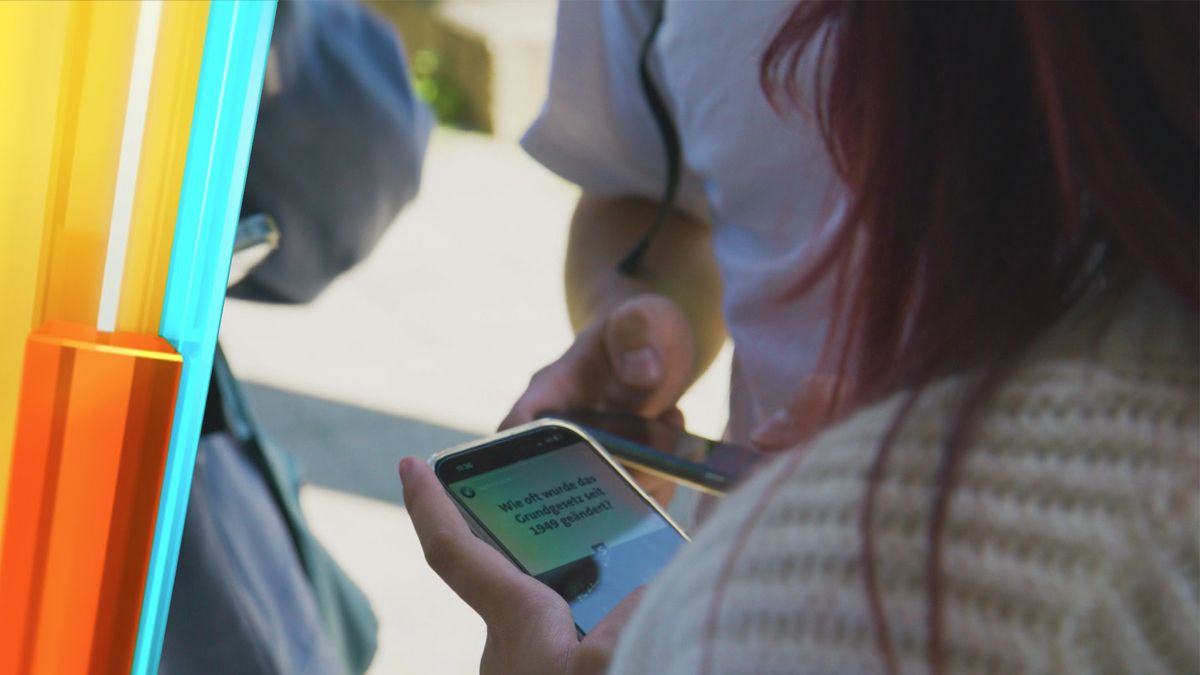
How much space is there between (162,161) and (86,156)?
2cm

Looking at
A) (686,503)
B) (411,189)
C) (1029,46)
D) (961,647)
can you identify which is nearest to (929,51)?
(1029,46)

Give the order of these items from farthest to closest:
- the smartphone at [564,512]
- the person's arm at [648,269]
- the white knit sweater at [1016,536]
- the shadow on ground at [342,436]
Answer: the shadow on ground at [342,436] → the person's arm at [648,269] → the smartphone at [564,512] → the white knit sweater at [1016,536]

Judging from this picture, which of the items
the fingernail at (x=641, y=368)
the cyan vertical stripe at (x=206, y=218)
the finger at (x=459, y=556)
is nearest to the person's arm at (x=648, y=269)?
the fingernail at (x=641, y=368)

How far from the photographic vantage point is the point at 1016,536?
29cm

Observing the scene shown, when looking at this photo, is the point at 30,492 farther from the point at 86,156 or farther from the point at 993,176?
the point at 993,176

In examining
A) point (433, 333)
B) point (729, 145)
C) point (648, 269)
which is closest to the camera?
point (729, 145)

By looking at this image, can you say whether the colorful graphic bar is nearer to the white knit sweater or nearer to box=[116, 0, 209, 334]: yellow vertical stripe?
box=[116, 0, 209, 334]: yellow vertical stripe

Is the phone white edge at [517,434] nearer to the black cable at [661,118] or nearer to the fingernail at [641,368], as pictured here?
Answer: the fingernail at [641,368]

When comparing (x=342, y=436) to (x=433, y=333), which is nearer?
(x=342, y=436)

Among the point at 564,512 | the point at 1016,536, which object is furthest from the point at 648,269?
the point at 1016,536

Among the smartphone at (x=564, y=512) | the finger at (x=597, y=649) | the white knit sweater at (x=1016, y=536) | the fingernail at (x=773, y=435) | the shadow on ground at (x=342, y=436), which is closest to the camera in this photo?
the white knit sweater at (x=1016, y=536)

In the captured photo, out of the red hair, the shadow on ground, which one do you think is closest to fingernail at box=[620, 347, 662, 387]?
the red hair

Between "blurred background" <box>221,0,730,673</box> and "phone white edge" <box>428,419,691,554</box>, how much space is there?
48 millimetres

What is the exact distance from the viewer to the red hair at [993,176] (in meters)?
0.30
